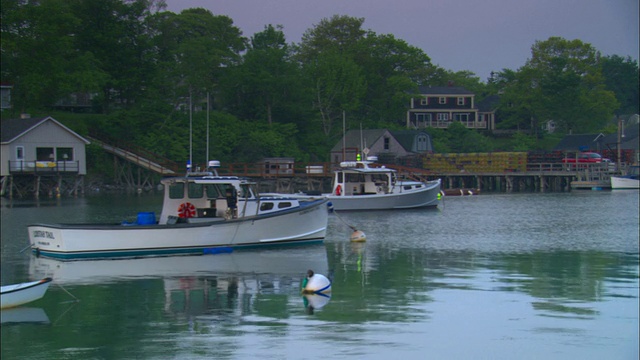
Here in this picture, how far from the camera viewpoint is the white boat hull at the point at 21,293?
2244cm

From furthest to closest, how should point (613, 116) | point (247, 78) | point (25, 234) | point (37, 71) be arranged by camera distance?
point (613, 116), point (247, 78), point (37, 71), point (25, 234)

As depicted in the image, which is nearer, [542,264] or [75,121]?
[542,264]

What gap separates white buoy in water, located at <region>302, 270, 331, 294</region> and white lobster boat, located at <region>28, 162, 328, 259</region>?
869 cm

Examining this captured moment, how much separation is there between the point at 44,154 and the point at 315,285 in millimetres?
59718

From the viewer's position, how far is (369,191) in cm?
6212

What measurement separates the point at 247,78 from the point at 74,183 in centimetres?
2610

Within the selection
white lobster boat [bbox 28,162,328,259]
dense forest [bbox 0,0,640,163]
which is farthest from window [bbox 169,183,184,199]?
dense forest [bbox 0,0,640,163]

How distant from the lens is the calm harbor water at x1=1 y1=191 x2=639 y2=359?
19.8 metres

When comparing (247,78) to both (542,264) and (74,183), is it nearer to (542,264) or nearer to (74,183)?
(74,183)

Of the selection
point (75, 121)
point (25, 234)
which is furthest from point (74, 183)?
point (25, 234)

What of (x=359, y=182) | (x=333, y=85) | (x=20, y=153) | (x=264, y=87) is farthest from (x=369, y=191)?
(x=333, y=85)

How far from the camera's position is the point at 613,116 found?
137 m

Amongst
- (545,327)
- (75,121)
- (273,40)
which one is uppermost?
(273,40)

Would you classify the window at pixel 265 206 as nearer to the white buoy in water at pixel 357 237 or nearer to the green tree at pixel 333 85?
the white buoy in water at pixel 357 237
